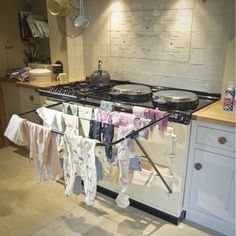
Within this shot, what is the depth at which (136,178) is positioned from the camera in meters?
1.66

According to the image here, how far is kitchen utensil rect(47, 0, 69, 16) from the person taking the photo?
248 centimetres

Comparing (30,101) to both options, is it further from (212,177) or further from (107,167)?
(212,177)

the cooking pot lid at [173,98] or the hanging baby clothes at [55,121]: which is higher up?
the cooking pot lid at [173,98]

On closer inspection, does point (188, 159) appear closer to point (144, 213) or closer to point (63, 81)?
point (144, 213)

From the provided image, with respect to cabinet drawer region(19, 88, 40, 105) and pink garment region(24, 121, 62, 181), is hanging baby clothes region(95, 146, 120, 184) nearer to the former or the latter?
pink garment region(24, 121, 62, 181)

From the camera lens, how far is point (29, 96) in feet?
9.14

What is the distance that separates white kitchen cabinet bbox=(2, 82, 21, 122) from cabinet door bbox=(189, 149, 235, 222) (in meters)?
2.15

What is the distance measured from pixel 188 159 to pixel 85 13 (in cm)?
185

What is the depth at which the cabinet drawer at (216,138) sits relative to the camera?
1.56m

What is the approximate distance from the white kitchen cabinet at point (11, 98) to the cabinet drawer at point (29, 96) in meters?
0.11

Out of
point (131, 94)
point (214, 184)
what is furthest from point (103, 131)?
point (214, 184)

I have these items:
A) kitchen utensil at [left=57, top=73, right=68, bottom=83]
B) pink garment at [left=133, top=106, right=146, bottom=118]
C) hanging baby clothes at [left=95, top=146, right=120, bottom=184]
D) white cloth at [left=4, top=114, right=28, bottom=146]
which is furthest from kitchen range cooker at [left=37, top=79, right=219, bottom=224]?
white cloth at [left=4, top=114, right=28, bottom=146]

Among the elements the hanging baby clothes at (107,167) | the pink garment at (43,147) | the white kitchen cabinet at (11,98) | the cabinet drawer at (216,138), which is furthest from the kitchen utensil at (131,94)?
the white kitchen cabinet at (11,98)

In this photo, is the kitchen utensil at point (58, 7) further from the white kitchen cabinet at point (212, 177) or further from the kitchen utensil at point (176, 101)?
the white kitchen cabinet at point (212, 177)
